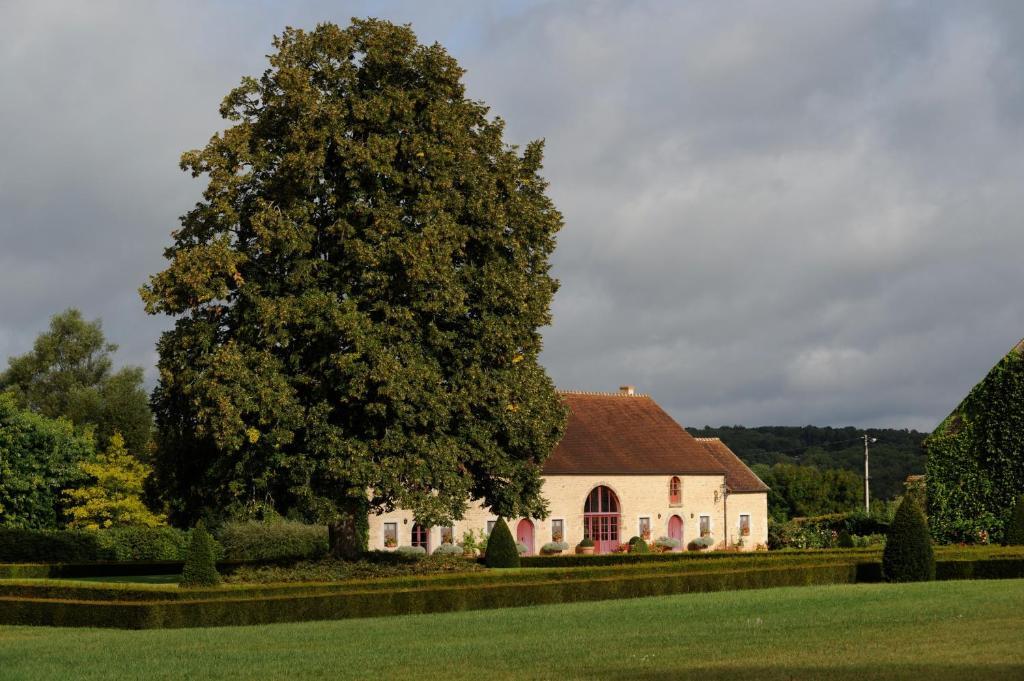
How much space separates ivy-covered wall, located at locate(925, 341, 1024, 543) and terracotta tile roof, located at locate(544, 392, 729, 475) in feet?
60.5

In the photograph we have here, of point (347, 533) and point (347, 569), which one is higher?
point (347, 533)

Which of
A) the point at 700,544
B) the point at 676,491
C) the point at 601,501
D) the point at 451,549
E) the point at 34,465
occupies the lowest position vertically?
the point at 700,544

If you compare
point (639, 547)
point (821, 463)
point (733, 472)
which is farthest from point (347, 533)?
point (821, 463)

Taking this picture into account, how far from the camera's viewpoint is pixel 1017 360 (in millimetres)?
40281

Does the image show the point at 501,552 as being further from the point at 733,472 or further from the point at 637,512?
the point at 733,472

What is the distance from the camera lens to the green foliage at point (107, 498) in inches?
2206

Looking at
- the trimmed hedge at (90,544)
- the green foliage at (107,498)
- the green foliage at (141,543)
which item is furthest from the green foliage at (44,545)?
the green foliage at (107,498)

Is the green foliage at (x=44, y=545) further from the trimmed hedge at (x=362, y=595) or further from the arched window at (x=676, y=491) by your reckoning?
the arched window at (x=676, y=491)

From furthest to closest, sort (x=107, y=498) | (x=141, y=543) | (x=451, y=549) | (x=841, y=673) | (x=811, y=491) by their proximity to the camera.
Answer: (x=811, y=491), (x=107, y=498), (x=141, y=543), (x=451, y=549), (x=841, y=673)

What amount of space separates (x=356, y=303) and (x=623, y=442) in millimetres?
30492

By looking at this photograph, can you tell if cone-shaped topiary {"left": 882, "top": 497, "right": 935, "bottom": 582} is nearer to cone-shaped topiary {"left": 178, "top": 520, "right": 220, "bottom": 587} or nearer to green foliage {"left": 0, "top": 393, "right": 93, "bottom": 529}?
cone-shaped topiary {"left": 178, "top": 520, "right": 220, "bottom": 587}

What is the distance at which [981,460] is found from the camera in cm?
4075

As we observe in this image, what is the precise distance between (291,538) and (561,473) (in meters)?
13.5

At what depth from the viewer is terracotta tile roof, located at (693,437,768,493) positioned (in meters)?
62.8
